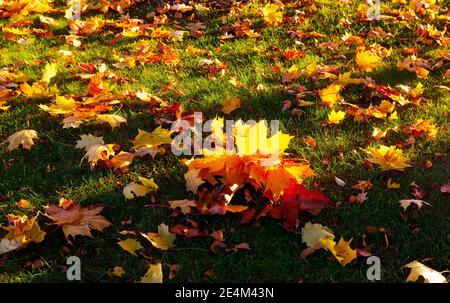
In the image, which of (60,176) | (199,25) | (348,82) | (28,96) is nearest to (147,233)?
(60,176)

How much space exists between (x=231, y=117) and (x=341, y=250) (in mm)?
1517

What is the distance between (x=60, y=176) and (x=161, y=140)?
0.67 meters

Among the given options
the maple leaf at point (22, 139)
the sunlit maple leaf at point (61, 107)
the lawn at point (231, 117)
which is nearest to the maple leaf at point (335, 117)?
the lawn at point (231, 117)

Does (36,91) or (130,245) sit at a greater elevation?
(36,91)

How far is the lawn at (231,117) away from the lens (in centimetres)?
264

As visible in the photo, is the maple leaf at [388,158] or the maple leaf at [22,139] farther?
the maple leaf at [22,139]

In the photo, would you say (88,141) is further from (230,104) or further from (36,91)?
(230,104)

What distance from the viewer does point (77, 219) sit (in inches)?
110

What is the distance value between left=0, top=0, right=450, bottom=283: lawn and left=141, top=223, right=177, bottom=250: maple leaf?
0.14ft

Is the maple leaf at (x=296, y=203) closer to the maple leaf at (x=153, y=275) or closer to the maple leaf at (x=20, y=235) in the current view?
the maple leaf at (x=153, y=275)

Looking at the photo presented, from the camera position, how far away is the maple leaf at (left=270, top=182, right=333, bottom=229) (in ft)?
9.16

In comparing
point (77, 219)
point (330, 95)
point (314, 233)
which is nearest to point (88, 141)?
point (77, 219)

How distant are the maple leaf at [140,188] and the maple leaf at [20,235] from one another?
520 mm
